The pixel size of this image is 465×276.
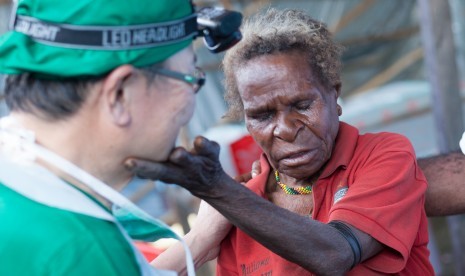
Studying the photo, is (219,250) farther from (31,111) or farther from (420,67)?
(420,67)

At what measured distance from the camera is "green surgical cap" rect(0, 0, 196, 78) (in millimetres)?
1524

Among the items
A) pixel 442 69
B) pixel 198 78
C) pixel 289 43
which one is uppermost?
pixel 198 78

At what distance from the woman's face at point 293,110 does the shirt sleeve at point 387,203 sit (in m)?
0.17

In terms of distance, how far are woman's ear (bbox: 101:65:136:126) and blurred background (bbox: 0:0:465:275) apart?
134 inches

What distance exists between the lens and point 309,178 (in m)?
2.64

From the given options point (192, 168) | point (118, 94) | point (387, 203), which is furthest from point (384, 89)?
point (118, 94)

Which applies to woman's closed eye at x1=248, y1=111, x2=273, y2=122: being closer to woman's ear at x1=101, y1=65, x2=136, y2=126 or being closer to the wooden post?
woman's ear at x1=101, y1=65, x2=136, y2=126

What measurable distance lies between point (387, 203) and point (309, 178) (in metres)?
0.37

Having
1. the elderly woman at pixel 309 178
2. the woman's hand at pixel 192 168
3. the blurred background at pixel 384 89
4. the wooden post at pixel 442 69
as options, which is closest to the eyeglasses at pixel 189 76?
the woman's hand at pixel 192 168

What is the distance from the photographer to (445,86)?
600 centimetres

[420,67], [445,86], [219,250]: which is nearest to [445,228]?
[420,67]

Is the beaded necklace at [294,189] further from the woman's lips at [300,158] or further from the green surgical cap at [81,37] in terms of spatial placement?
the green surgical cap at [81,37]

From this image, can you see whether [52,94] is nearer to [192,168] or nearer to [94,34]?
[94,34]

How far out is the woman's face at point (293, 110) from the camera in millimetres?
2512
